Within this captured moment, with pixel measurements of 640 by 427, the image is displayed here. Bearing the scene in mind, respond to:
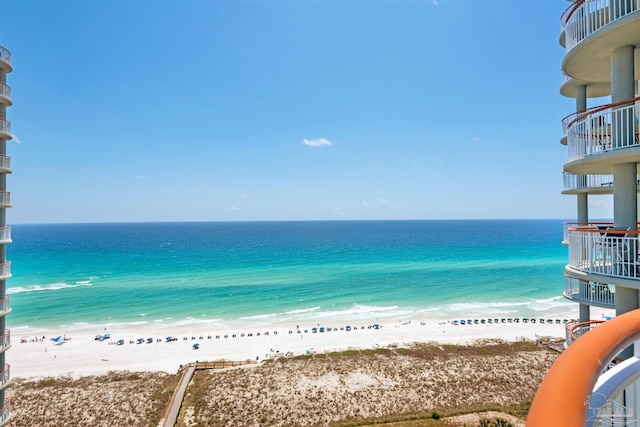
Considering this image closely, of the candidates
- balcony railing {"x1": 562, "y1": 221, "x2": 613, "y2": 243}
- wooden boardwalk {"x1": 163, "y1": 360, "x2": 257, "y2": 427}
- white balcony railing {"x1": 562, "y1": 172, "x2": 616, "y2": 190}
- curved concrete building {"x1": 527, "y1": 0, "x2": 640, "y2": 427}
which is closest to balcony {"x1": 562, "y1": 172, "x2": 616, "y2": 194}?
white balcony railing {"x1": 562, "y1": 172, "x2": 616, "y2": 190}

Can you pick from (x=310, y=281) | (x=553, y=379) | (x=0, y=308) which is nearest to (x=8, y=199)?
(x=0, y=308)

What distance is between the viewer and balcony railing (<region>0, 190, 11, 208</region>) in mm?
11664

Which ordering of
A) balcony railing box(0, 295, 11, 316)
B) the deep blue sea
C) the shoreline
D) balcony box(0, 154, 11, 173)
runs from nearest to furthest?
balcony box(0, 154, 11, 173) → balcony railing box(0, 295, 11, 316) → the shoreline → the deep blue sea

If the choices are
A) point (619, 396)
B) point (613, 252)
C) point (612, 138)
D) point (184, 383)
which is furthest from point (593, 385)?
point (184, 383)

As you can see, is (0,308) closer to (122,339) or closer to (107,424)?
(107,424)

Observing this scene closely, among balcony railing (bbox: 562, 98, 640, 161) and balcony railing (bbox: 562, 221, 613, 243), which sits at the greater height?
balcony railing (bbox: 562, 98, 640, 161)

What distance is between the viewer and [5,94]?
38.3ft

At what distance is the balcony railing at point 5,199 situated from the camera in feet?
38.3

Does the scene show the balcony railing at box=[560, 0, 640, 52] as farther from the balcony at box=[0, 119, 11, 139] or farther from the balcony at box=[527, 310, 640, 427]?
the balcony at box=[0, 119, 11, 139]

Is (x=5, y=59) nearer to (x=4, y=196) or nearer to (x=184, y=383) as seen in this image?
(x=4, y=196)

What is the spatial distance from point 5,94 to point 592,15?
17769mm

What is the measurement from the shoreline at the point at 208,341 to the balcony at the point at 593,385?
22.0 m

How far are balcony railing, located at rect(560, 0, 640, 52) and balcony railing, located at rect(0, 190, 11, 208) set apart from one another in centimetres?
1792

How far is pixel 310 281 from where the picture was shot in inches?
1944
